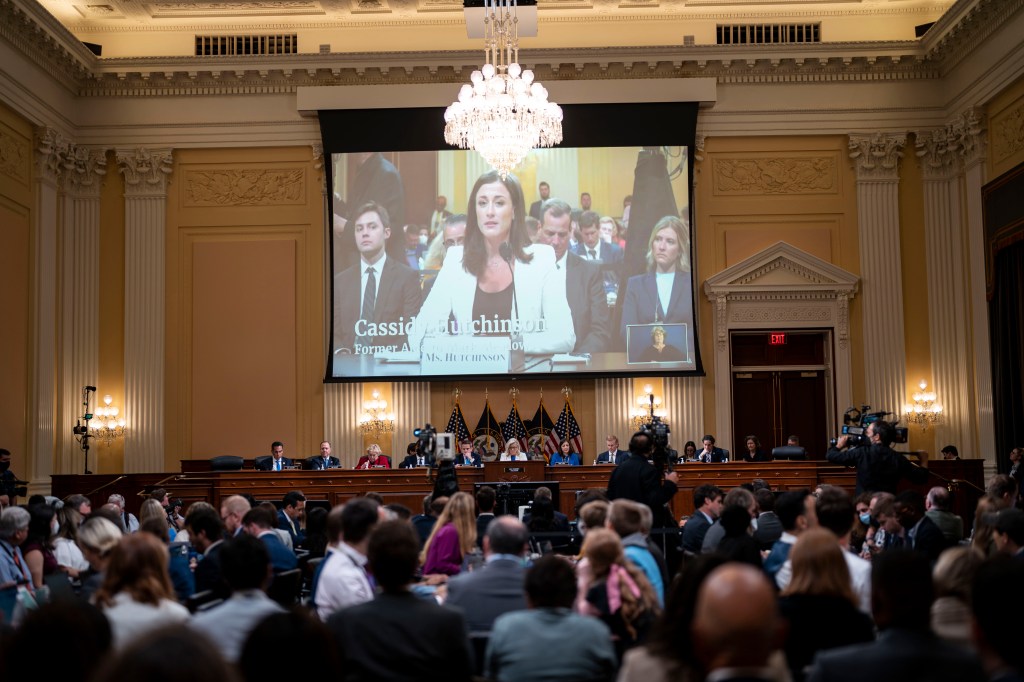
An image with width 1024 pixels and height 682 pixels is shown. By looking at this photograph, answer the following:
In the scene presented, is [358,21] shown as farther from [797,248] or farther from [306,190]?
[797,248]

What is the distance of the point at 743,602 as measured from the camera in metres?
2.27

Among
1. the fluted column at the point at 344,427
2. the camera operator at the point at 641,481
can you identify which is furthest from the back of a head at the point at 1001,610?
the fluted column at the point at 344,427

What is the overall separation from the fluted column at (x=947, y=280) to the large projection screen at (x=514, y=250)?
393 centimetres

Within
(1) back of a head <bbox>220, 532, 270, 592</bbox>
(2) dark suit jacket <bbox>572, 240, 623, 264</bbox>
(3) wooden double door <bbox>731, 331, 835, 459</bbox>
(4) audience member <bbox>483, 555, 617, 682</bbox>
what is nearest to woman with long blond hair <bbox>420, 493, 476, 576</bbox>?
(1) back of a head <bbox>220, 532, 270, 592</bbox>

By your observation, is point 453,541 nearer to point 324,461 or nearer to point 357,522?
point 357,522

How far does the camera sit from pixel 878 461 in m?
9.30

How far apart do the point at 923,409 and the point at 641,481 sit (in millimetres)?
Result: 10543

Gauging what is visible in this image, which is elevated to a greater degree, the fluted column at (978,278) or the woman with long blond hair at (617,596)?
the fluted column at (978,278)

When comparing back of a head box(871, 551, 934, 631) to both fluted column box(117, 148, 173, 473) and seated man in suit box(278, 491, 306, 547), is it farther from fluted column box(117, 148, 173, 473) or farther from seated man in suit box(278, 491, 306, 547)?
fluted column box(117, 148, 173, 473)

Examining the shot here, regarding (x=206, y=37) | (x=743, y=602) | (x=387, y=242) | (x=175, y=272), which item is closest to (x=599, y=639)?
(x=743, y=602)

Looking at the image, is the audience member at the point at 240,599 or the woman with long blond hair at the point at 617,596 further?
the woman with long blond hair at the point at 617,596

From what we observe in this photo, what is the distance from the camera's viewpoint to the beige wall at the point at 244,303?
18.0 m

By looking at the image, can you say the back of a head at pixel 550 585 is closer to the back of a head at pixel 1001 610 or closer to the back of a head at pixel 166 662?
the back of a head at pixel 1001 610

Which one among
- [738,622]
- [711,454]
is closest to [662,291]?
[711,454]
